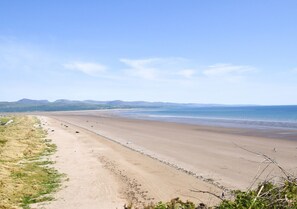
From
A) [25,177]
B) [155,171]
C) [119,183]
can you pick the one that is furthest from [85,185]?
[155,171]

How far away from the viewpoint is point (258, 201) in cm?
555

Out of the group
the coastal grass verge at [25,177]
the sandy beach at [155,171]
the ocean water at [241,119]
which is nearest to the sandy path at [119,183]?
the sandy beach at [155,171]

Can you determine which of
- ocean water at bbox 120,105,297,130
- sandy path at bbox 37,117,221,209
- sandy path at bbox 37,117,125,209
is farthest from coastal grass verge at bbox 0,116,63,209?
ocean water at bbox 120,105,297,130

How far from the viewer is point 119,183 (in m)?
15.1

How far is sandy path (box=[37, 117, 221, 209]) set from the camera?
493 inches

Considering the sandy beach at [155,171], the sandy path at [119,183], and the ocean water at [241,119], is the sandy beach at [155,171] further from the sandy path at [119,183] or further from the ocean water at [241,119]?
the ocean water at [241,119]

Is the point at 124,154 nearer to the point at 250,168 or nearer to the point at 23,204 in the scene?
the point at 250,168

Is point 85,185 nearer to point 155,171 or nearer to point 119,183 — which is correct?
point 119,183

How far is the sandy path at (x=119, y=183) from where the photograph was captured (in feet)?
41.1

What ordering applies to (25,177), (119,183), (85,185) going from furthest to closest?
1. (25,177)
2. (119,183)
3. (85,185)

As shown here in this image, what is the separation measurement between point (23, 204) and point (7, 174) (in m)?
4.33

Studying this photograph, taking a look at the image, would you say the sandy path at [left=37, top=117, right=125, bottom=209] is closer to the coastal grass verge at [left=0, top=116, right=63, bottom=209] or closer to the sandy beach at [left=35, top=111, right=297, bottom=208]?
the sandy beach at [left=35, top=111, right=297, bottom=208]

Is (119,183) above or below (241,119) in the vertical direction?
below

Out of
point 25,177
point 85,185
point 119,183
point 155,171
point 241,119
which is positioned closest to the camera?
point 85,185
